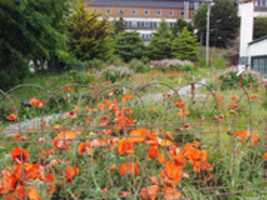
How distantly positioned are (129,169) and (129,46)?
18462mm

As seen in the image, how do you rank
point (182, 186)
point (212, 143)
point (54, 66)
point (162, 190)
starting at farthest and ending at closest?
point (54, 66), point (212, 143), point (182, 186), point (162, 190)

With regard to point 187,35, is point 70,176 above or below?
below

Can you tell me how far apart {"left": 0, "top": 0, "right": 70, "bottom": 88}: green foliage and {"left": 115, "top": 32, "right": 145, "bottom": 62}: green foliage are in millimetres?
11803

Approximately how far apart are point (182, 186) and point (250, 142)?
0.64m

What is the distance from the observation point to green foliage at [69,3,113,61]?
13.8 m

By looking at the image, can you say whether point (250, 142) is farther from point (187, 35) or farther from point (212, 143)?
point (187, 35)

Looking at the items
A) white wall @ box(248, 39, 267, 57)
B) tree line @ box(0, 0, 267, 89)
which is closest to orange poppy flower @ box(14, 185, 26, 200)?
tree line @ box(0, 0, 267, 89)

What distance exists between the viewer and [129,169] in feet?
4.79

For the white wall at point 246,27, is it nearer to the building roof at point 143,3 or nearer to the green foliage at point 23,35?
the green foliage at point 23,35

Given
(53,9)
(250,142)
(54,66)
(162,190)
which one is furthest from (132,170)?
(54,66)

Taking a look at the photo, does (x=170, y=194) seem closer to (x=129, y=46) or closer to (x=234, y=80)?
(x=234, y=80)

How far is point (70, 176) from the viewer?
1451 millimetres

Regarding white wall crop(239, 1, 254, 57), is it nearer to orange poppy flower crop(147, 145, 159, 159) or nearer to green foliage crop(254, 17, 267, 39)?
green foliage crop(254, 17, 267, 39)

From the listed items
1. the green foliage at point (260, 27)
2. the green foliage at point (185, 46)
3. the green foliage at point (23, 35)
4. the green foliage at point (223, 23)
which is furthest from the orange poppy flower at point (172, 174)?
the green foliage at point (223, 23)
